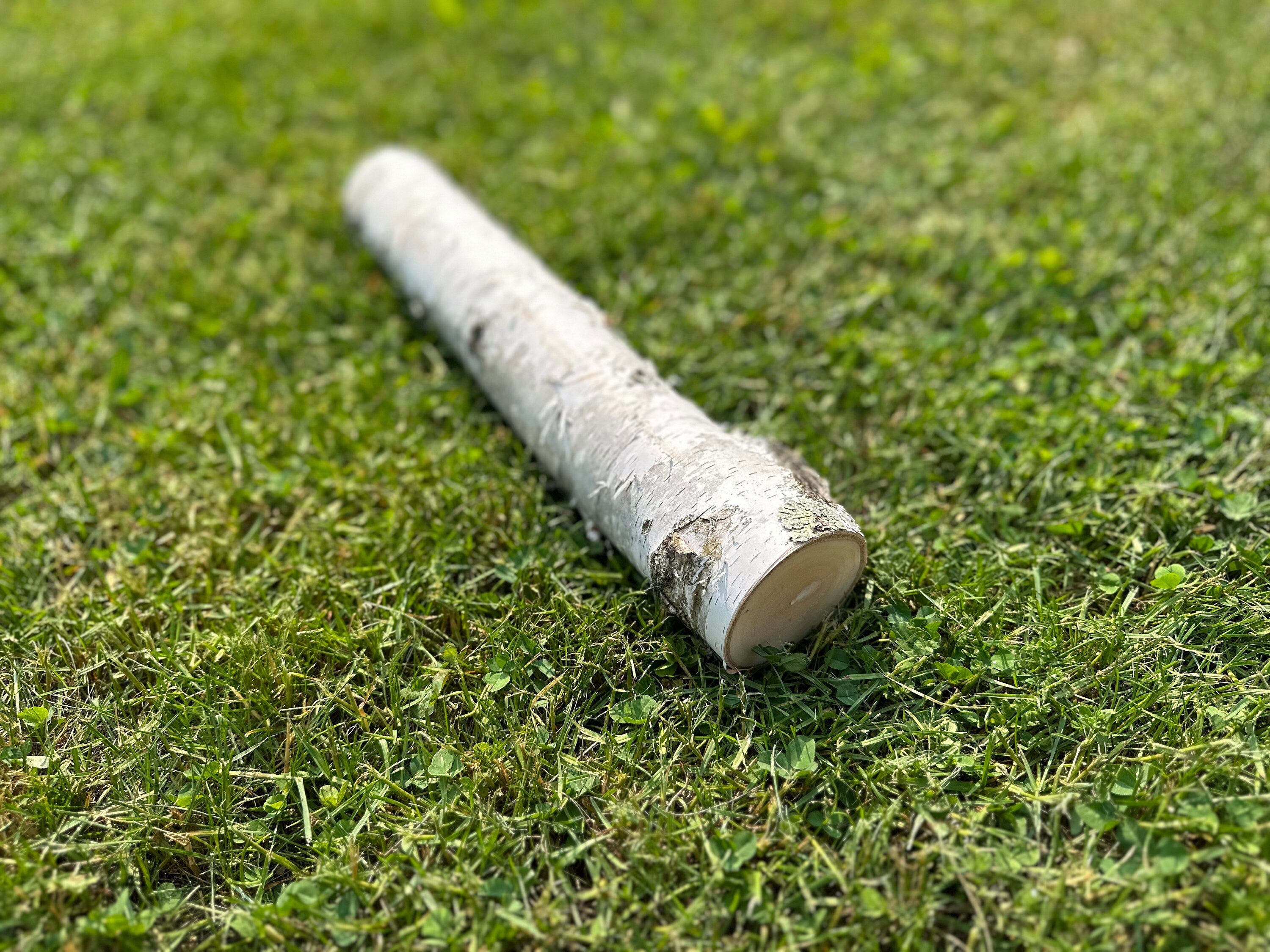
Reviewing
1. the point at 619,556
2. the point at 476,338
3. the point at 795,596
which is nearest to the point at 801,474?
the point at 795,596

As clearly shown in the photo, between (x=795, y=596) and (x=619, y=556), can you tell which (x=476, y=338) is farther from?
(x=795, y=596)

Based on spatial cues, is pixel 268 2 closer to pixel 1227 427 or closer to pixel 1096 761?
pixel 1227 427

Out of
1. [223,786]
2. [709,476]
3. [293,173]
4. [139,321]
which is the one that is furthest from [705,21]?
[223,786]

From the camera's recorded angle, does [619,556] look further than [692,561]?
Yes

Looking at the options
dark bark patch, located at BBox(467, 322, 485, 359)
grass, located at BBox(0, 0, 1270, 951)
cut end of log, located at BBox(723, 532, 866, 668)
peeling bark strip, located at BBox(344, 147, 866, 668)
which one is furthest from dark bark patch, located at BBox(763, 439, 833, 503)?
dark bark patch, located at BBox(467, 322, 485, 359)

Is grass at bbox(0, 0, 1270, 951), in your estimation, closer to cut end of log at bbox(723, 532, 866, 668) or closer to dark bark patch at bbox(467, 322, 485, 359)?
cut end of log at bbox(723, 532, 866, 668)

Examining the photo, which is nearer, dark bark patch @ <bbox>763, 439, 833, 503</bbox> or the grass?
the grass
